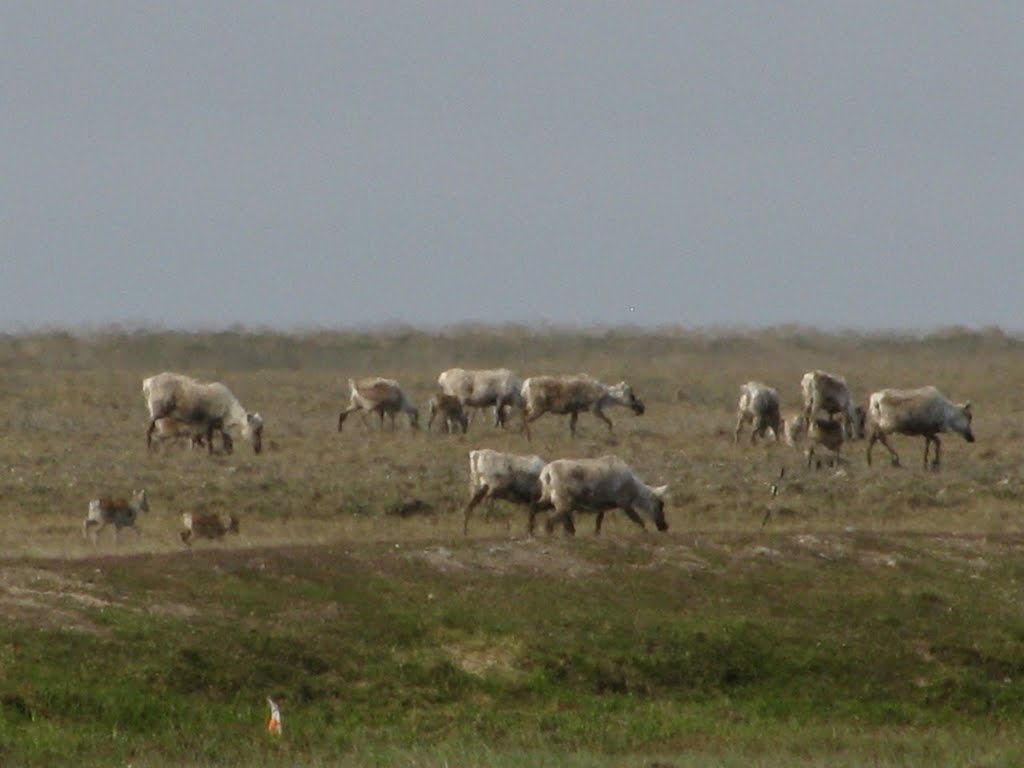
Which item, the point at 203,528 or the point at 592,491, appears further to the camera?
the point at 203,528

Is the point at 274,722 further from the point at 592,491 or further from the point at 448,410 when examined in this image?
the point at 448,410

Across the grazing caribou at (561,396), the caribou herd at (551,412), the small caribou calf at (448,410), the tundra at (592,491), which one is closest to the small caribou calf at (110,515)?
the caribou herd at (551,412)

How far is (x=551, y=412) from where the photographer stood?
1463 inches

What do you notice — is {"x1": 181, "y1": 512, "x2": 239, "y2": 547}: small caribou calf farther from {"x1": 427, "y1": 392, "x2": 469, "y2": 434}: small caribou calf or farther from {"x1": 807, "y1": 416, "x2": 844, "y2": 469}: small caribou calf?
{"x1": 427, "y1": 392, "x2": 469, "y2": 434}: small caribou calf

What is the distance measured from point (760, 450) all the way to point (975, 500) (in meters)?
6.92

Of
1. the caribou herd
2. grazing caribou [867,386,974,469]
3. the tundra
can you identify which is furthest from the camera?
grazing caribou [867,386,974,469]

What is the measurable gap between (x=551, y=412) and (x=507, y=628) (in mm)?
18491

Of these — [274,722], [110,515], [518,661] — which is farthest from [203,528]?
[274,722]

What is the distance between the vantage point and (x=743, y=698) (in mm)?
18406

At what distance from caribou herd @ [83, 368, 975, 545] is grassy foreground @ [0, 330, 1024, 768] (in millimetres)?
714

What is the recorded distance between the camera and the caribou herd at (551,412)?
23469 millimetres

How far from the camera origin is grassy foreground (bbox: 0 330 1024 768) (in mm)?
16188

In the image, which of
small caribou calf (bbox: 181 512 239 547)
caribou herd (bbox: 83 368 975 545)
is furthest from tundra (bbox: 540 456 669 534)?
small caribou calf (bbox: 181 512 239 547)

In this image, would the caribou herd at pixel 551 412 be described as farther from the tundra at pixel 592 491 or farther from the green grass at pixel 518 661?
the green grass at pixel 518 661
